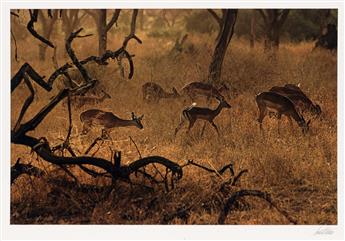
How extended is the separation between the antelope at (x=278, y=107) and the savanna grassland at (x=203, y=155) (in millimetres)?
132

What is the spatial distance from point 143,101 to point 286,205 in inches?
178

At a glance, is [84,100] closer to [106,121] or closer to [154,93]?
[154,93]

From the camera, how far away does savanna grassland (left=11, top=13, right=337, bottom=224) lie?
578 centimetres

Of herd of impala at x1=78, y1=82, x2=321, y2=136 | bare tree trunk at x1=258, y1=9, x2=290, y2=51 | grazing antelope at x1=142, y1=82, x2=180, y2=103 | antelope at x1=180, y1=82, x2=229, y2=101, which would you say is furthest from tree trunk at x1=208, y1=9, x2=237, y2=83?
bare tree trunk at x1=258, y1=9, x2=290, y2=51

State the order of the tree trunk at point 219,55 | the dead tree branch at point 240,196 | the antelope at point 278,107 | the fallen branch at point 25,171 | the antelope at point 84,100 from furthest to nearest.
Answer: the tree trunk at point 219,55 < the antelope at point 84,100 < the antelope at point 278,107 < the fallen branch at point 25,171 < the dead tree branch at point 240,196

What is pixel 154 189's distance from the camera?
605 cm

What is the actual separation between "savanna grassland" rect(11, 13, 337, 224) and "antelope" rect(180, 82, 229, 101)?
17 cm

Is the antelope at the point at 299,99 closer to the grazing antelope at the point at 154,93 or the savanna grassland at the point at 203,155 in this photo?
the savanna grassland at the point at 203,155

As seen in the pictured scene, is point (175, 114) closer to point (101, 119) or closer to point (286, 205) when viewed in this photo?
point (101, 119)

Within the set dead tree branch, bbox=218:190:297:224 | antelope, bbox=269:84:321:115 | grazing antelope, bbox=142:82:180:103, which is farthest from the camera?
grazing antelope, bbox=142:82:180:103

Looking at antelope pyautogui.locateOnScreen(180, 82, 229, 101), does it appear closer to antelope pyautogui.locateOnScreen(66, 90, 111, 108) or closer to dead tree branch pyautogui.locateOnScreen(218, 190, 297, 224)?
antelope pyautogui.locateOnScreen(66, 90, 111, 108)

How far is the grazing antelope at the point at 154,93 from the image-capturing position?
9.91m
